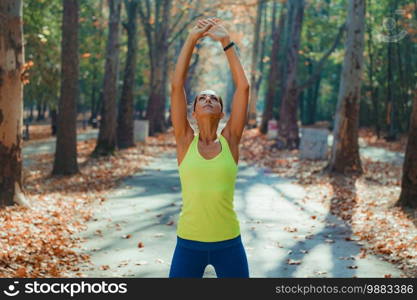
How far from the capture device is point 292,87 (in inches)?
1133

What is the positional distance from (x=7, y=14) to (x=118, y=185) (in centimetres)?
667

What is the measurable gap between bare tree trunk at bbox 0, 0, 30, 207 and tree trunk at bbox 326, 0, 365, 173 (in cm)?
1088

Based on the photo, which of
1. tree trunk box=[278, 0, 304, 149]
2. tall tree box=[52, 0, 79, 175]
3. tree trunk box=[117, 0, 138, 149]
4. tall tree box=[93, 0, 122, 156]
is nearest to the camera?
tall tree box=[52, 0, 79, 175]

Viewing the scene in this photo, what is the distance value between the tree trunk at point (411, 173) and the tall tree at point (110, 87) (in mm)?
13806

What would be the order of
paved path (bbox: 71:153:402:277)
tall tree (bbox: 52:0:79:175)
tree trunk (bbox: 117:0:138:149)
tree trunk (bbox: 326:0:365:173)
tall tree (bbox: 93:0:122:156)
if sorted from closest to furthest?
paved path (bbox: 71:153:402:277) → tall tree (bbox: 52:0:79:175) → tree trunk (bbox: 326:0:365:173) → tall tree (bbox: 93:0:122:156) → tree trunk (bbox: 117:0:138:149)

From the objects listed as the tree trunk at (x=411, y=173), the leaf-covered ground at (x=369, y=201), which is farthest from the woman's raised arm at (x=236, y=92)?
the tree trunk at (x=411, y=173)

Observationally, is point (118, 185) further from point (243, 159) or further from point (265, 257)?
point (243, 159)

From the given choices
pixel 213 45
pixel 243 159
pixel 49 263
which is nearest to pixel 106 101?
pixel 243 159

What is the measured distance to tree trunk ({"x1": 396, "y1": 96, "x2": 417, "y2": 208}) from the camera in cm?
1298

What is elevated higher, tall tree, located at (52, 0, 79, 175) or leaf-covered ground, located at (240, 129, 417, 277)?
tall tree, located at (52, 0, 79, 175)

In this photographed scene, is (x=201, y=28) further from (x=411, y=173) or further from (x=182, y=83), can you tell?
(x=411, y=173)

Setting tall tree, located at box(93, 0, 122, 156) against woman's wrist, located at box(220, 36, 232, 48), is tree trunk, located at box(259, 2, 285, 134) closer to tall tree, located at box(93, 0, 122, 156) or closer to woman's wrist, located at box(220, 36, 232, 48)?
tall tree, located at box(93, 0, 122, 156)

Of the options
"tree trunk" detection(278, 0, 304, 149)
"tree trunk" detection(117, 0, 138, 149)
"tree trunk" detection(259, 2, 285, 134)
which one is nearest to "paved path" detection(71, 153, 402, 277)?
"tree trunk" detection(117, 0, 138, 149)

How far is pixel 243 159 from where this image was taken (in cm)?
2748
